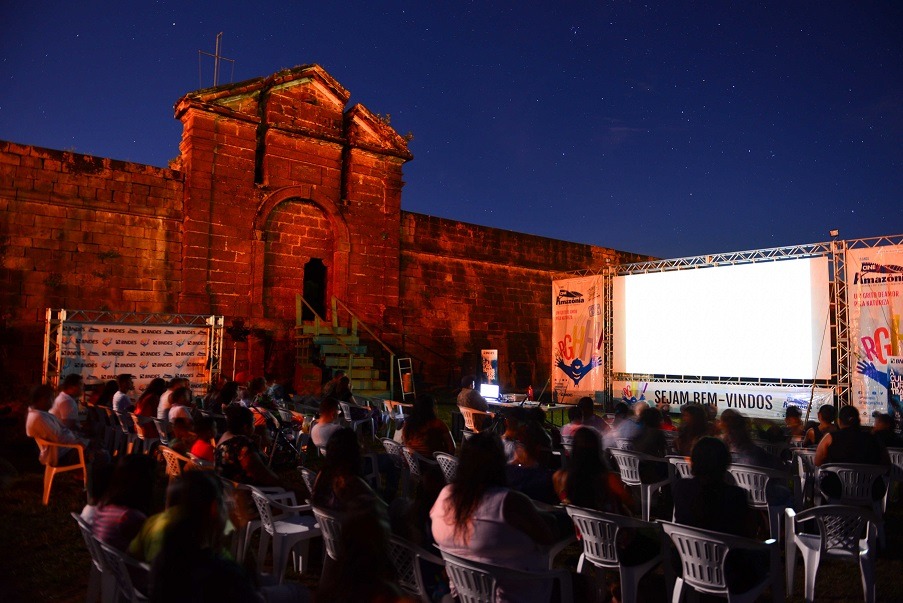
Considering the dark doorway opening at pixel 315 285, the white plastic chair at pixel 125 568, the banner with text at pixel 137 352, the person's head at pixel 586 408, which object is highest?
the dark doorway opening at pixel 315 285

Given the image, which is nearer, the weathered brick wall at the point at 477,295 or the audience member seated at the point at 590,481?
the audience member seated at the point at 590,481

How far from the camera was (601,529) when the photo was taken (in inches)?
140

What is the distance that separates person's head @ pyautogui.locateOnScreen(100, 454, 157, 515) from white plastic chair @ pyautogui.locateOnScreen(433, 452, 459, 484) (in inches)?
95.2

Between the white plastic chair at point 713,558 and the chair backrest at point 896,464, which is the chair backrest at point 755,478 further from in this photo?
the chair backrest at point 896,464

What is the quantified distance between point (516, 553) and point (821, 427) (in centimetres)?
498

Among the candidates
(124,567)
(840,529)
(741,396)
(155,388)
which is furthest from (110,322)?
(741,396)

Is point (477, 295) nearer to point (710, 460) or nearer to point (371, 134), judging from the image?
point (371, 134)

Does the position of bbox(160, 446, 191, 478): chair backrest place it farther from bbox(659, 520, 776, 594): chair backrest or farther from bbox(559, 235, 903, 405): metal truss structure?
bbox(559, 235, 903, 405): metal truss structure

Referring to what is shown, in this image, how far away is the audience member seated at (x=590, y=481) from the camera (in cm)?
379

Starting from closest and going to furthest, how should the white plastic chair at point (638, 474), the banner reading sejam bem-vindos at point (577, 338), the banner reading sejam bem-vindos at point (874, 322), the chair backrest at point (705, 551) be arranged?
the chair backrest at point (705, 551) < the white plastic chair at point (638, 474) < the banner reading sejam bem-vindos at point (874, 322) < the banner reading sejam bem-vindos at point (577, 338)

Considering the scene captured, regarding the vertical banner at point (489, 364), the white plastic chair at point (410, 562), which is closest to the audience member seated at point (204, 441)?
the white plastic chair at point (410, 562)

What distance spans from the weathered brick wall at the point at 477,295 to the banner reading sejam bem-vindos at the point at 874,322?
891cm

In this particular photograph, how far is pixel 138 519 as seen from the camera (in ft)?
9.61

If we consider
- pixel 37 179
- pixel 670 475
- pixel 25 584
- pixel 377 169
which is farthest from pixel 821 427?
pixel 37 179
